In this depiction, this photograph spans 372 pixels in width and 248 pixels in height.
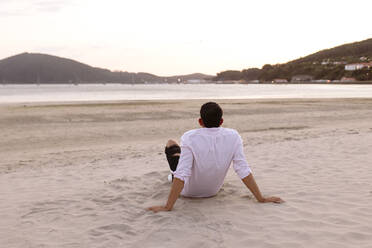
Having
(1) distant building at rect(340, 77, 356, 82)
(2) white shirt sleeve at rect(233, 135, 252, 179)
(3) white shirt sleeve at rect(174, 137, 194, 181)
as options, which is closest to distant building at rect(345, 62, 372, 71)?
(1) distant building at rect(340, 77, 356, 82)

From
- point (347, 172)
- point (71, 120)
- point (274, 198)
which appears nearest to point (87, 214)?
point (274, 198)

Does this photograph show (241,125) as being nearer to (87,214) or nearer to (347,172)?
(347,172)

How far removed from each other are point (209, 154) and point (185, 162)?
30 cm

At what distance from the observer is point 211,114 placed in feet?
12.2

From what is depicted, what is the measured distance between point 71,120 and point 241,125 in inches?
344

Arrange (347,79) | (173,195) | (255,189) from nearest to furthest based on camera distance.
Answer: (173,195)
(255,189)
(347,79)

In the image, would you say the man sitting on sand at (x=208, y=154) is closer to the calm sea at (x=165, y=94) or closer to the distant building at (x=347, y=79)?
the calm sea at (x=165, y=94)

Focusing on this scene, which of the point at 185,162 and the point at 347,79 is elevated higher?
the point at 347,79

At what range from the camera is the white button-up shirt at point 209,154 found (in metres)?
3.81

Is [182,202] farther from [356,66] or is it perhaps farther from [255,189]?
[356,66]

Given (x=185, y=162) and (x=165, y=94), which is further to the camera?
(x=165, y=94)

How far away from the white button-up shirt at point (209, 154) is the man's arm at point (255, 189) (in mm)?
75

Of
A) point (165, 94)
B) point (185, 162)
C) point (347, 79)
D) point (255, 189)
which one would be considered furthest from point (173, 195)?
point (347, 79)

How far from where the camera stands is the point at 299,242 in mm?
3236
